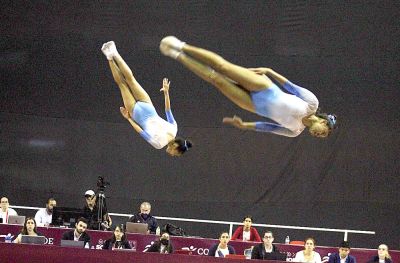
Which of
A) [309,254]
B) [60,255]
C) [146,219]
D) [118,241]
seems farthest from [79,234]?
[309,254]

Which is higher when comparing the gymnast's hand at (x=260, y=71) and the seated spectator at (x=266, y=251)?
the gymnast's hand at (x=260, y=71)

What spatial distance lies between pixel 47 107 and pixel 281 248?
622 cm

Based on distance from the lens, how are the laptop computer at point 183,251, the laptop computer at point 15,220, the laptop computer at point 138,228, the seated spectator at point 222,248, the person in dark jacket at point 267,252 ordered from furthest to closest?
the laptop computer at point 15,220 < the laptop computer at point 138,228 < the seated spectator at point 222,248 < the laptop computer at point 183,251 < the person in dark jacket at point 267,252

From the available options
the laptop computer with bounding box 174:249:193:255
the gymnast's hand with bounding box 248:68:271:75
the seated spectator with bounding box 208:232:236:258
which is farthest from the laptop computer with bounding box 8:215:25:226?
the gymnast's hand with bounding box 248:68:271:75

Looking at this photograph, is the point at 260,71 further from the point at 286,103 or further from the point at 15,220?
the point at 15,220

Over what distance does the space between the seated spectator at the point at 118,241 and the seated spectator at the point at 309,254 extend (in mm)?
2241

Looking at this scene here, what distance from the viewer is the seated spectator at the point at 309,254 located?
37.4ft

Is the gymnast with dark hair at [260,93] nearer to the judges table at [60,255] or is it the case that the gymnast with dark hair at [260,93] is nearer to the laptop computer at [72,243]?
the judges table at [60,255]

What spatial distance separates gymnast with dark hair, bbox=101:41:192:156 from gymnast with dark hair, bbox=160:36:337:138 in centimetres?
88

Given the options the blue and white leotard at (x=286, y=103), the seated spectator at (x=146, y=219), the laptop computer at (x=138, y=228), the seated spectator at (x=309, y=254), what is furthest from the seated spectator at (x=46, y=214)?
the blue and white leotard at (x=286, y=103)

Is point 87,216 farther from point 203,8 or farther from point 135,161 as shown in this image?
point 203,8

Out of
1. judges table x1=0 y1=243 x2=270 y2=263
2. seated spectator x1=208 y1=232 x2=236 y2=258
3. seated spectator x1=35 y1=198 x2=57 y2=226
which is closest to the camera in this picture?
judges table x1=0 y1=243 x2=270 y2=263

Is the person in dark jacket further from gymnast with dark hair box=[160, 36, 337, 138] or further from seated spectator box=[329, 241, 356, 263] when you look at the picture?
gymnast with dark hair box=[160, 36, 337, 138]

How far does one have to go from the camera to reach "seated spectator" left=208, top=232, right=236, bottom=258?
38.2 ft
